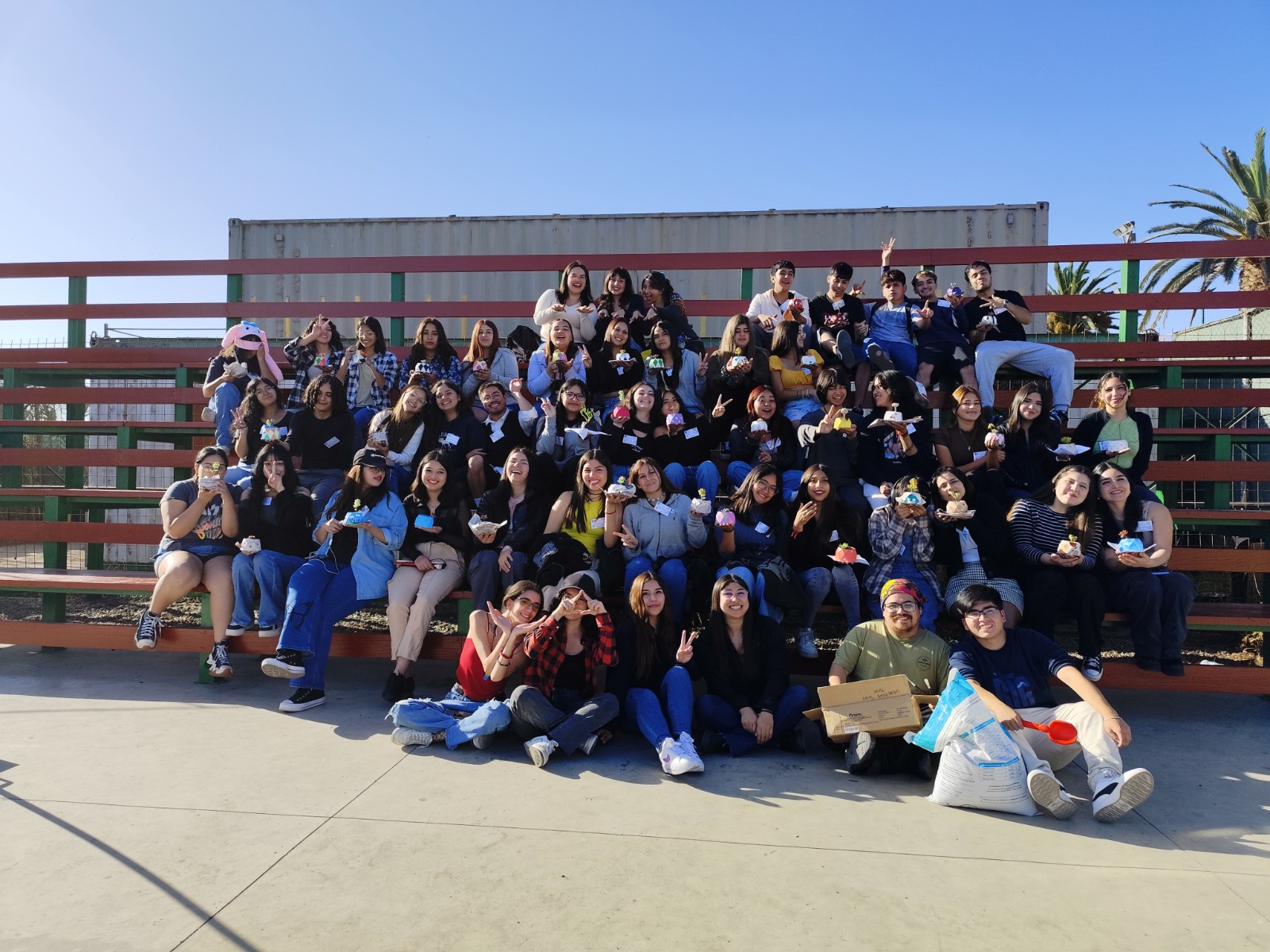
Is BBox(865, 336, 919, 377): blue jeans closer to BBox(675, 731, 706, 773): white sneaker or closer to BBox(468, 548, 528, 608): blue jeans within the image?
BBox(468, 548, 528, 608): blue jeans

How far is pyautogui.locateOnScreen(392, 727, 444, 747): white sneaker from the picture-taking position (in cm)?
441

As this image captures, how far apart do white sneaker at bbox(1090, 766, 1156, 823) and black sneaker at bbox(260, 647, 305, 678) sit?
173 inches

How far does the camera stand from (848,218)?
12.0 meters

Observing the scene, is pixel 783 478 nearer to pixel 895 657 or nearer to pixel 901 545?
pixel 901 545

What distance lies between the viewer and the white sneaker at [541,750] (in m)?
4.12

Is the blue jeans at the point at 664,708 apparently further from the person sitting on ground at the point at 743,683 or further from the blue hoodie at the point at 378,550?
the blue hoodie at the point at 378,550

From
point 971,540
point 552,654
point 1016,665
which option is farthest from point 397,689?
point 971,540

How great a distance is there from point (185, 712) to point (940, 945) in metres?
4.45

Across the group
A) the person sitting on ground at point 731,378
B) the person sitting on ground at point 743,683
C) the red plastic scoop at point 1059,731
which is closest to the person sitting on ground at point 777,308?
the person sitting on ground at point 731,378

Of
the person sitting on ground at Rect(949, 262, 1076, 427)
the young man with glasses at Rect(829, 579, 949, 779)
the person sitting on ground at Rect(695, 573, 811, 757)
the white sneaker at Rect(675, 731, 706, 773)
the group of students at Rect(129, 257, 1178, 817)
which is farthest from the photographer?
the person sitting on ground at Rect(949, 262, 1076, 427)

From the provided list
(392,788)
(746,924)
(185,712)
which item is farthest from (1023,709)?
(185,712)

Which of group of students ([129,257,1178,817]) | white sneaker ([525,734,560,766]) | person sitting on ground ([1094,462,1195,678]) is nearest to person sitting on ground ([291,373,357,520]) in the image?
group of students ([129,257,1178,817])

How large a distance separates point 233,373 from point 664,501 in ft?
13.6

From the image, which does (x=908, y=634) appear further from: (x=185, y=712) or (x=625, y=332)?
(x=185, y=712)
